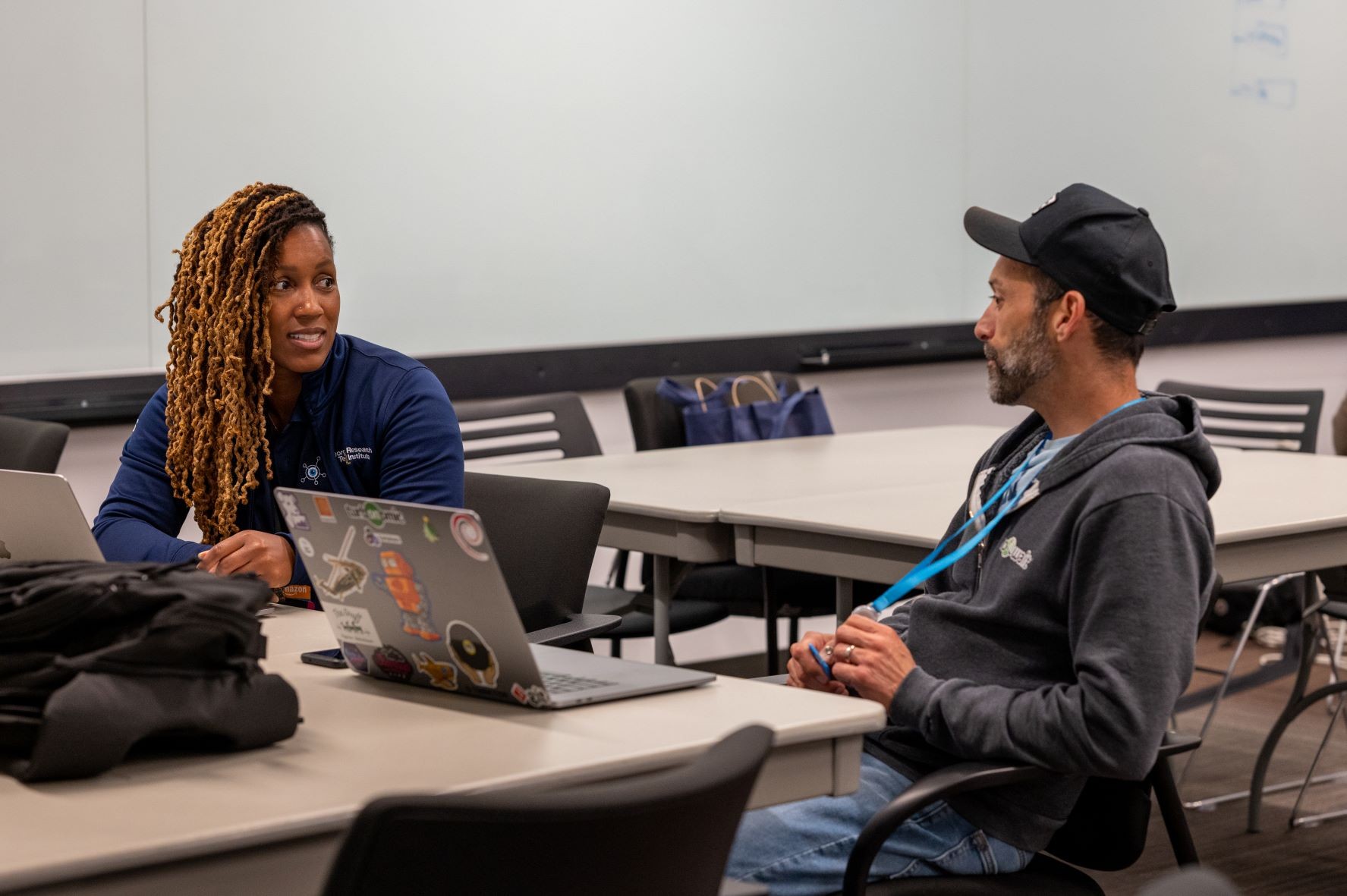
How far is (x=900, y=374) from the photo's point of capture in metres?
5.80

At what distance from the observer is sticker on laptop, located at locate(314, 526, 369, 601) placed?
67.7 inches

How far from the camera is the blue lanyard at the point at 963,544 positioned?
213cm

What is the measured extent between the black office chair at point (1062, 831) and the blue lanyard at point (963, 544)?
0.32 m

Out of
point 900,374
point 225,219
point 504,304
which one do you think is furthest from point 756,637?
point 225,219

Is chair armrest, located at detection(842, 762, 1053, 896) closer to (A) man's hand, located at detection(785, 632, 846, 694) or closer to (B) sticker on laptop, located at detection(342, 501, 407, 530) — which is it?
(A) man's hand, located at detection(785, 632, 846, 694)

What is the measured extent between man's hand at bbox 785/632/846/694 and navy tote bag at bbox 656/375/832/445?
7.46 feet

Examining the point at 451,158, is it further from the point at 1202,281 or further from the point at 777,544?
the point at 1202,281

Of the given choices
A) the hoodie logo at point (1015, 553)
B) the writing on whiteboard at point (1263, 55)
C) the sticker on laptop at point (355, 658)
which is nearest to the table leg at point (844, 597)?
the hoodie logo at point (1015, 553)

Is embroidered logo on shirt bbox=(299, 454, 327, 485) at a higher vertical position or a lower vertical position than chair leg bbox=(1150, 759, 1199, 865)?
higher

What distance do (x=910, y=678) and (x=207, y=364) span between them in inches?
47.2

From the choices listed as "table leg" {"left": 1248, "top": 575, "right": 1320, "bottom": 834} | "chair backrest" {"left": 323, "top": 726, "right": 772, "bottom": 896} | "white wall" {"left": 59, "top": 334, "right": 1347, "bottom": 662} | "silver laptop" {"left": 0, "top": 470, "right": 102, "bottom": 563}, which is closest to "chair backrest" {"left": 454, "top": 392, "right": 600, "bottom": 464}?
"white wall" {"left": 59, "top": 334, "right": 1347, "bottom": 662}

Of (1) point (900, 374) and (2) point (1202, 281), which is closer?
(1) point (900, 374)

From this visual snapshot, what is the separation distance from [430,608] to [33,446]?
176cm

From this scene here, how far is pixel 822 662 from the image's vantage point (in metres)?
2.17
